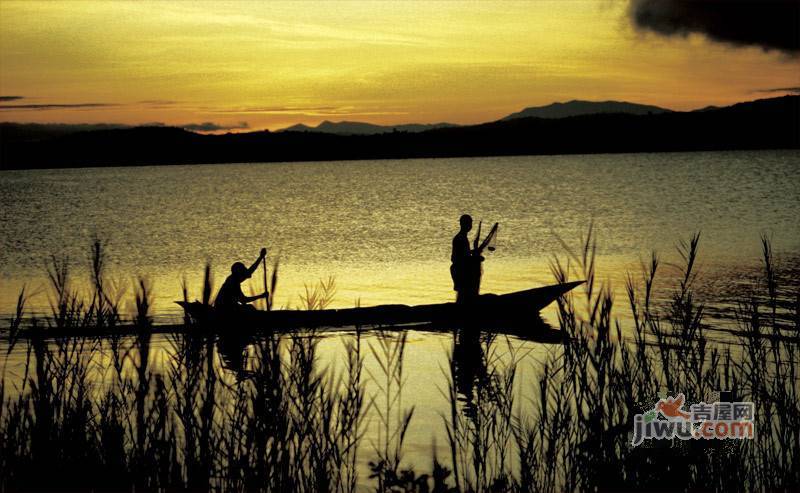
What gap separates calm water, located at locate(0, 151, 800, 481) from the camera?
16625mm

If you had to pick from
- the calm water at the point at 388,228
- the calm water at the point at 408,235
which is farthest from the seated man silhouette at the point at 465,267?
the calm water at the point at 388,228

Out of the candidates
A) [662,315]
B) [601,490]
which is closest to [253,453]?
[601,490]

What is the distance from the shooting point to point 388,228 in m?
48.0

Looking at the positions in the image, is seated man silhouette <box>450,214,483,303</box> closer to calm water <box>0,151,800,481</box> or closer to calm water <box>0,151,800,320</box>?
calm water <box>0,151,800,481</box>

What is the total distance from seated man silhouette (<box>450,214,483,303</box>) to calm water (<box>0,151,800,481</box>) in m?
0.88

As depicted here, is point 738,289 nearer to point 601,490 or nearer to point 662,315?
point 662,315

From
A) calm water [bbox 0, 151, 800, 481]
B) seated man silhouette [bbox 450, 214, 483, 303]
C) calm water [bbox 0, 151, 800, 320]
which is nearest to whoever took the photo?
seated man silhouette [bbox 450, 214, 483, 303]

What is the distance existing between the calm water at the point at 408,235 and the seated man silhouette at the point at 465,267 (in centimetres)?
88

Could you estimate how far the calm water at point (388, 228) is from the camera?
27.9 metres

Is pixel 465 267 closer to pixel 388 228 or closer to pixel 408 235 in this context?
pixel 408 235

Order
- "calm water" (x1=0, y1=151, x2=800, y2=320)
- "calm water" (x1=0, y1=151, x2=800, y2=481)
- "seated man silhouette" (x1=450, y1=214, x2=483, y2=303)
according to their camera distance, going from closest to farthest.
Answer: "seated man silhouette" (x1=450, y1=214, x2=483, y2=303)
"calm water" (x1=0, y1=151, x2=800, y2=481)
"calm water" (x1=0, y1=151, x2=800, y2=320)

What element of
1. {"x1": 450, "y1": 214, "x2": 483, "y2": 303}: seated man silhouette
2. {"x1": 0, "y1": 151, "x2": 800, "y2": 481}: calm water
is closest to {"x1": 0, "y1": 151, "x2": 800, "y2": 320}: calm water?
{"x1": 0, "y1": 151, "x2": 800, "y2": 481}: calm water

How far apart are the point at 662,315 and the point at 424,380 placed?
22.8 ft

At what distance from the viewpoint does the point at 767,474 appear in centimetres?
643
